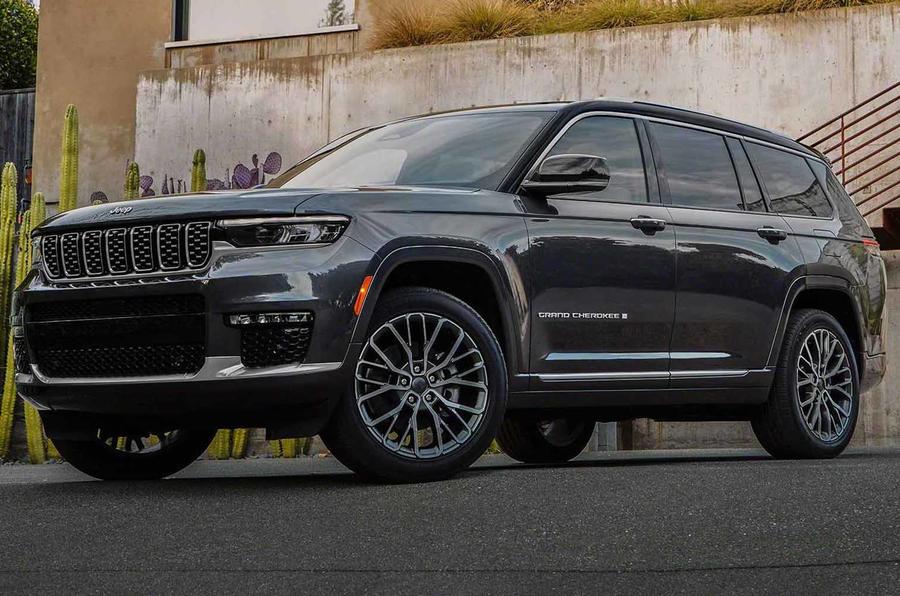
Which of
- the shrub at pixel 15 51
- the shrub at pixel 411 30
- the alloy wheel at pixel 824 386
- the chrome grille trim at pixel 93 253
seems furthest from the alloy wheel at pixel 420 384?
the shrub at pixel 15 51

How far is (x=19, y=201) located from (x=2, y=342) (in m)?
9.77

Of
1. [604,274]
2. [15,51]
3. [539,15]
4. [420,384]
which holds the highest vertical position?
[15,51]

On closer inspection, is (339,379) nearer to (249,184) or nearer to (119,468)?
(119,468)

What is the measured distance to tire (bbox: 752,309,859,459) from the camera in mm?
7391

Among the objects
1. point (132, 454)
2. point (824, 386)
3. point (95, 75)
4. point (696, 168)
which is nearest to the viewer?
point (132, 454)

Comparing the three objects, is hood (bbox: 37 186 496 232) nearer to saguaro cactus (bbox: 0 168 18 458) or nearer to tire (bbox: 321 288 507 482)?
tire (bbox: 321 288 507 482)

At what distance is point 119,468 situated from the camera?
6.35 meters

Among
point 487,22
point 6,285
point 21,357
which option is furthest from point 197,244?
point 487,22

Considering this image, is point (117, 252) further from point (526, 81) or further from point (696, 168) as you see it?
point (526, 81)

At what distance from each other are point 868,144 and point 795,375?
23.5ft

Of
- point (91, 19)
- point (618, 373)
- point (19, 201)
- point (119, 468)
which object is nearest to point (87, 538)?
point (119, 468)

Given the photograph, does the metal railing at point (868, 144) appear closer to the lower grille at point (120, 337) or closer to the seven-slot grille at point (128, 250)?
the seven-slot grille at point (128, 250)

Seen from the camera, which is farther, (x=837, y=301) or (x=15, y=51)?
(x=15, y=51)

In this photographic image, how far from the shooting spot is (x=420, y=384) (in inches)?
213
